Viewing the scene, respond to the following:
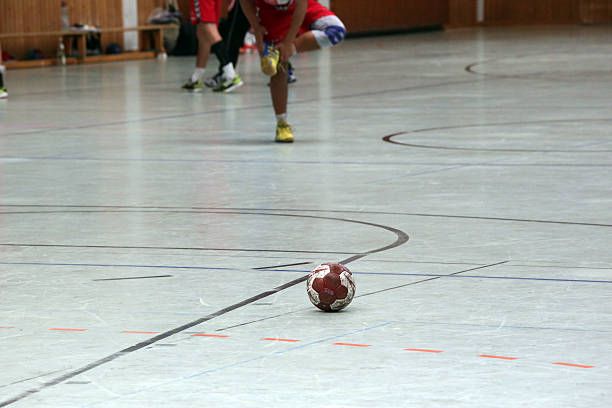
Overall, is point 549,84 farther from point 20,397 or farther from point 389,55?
point 20,397

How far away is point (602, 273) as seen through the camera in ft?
14.9

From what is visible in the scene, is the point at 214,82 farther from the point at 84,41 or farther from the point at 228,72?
the point at 84,41

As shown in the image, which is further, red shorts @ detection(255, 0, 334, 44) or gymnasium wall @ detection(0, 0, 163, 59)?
gymnasium wall @ detection(0, 0, 163, 59)

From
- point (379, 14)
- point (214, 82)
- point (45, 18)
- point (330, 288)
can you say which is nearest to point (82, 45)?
point (45, 18)

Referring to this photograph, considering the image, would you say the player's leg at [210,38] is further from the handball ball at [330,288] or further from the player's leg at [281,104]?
the handball ball at [330,288]

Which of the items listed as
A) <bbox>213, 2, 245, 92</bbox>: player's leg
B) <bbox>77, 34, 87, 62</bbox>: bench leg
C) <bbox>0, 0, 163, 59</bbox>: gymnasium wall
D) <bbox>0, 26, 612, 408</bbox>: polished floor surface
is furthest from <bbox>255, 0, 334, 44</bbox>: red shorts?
<bbox>77, 34, 87, 62</bbox>: bench leg

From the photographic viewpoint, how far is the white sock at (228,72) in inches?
563

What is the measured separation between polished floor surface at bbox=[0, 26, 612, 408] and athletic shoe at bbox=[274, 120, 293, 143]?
150mm

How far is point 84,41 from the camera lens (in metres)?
22.6

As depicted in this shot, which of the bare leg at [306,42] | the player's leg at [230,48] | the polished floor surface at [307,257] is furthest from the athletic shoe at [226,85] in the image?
→ the bare leg at [306,42]

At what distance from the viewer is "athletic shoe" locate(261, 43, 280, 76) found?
29.5 feet

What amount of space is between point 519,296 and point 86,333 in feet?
4.73

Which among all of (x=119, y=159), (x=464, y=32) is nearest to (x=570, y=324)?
(x=119, y=159)

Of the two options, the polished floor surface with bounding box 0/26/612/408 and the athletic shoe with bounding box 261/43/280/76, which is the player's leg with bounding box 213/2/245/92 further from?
the athletic shoe with bounding box 261/43/280/76
